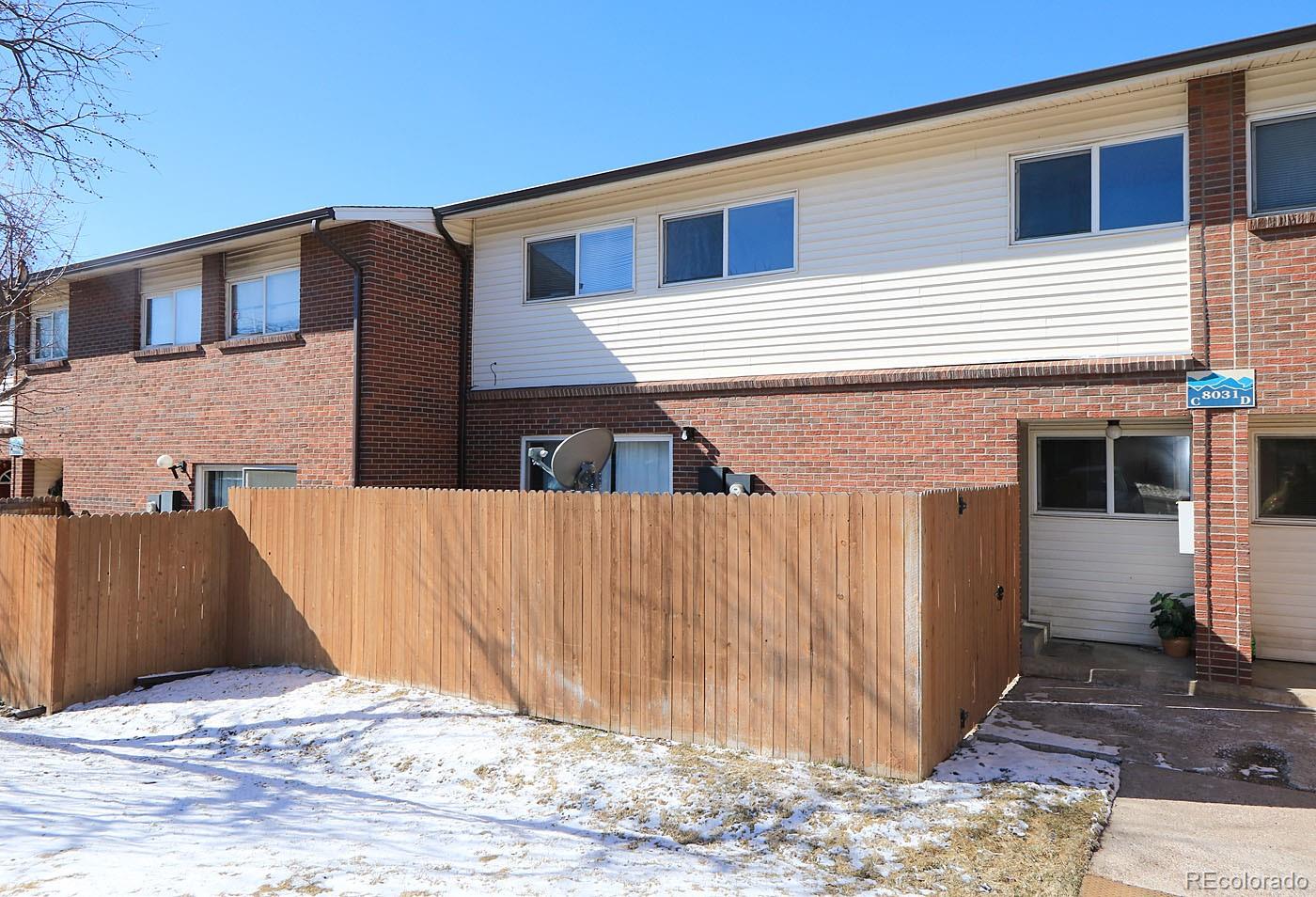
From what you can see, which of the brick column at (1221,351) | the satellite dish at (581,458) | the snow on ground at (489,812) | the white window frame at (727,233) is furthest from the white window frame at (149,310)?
the brick column at (1221,351)

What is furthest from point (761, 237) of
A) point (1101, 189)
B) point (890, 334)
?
point (1101, 189)

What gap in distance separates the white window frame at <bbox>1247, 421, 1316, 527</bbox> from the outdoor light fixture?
532 inches

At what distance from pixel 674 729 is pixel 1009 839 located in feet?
7.81

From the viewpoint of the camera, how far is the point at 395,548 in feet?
25.1

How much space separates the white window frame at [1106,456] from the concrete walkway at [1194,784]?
2.06m

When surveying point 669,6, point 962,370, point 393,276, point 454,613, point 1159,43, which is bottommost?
point 454,613

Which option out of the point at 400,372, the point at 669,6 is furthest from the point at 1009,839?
the point at 669,6

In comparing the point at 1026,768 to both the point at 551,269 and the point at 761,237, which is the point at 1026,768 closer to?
the point at 761,237

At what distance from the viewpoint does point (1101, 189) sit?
795 cm

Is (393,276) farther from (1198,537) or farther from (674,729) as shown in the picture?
(1198,537)

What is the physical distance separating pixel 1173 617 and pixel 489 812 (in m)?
6.78

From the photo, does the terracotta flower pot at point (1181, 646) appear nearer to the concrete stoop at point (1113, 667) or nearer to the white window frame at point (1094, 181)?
the concrete stoop at point (1113, 667)

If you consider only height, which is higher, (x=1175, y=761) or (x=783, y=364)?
(x=783, y=364)

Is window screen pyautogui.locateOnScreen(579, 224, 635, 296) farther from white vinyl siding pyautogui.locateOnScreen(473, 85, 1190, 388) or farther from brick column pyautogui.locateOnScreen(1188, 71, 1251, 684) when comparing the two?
brick column pyautogui.locateOnScreen(1188, 71, 1251, 684)
